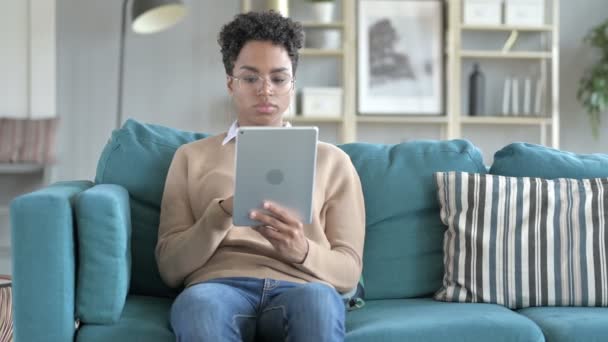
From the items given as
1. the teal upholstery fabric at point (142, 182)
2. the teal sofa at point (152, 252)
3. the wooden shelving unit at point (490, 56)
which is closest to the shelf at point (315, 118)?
the wooden shelving unit at point (490, 56)

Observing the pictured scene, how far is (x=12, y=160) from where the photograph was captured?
432cm

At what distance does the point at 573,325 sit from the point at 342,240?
0.55 metres

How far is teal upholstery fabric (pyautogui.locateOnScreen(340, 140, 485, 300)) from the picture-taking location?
2150mm

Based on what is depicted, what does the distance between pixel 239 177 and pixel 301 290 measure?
0.85 ft

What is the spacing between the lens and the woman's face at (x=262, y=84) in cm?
197

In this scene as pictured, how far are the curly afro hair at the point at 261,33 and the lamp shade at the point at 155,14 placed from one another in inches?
91.3

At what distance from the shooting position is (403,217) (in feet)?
7.19

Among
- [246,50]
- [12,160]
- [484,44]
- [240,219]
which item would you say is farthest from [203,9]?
[240,219]

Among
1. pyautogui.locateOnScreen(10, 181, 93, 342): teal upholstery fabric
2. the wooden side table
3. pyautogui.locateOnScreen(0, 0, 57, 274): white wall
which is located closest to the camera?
pyautogui.locateOnScreen(10, 181, 93, 342): teal upholstery fabric

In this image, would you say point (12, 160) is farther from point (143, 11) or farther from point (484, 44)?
point (484, 44)

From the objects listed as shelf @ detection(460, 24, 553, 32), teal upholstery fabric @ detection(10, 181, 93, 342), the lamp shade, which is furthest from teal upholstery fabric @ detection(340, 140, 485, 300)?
shelf @ detection(460, 24, 553, 32)

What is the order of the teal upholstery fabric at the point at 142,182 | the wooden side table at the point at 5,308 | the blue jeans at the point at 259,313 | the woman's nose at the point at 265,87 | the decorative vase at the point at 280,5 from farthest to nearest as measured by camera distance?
the decorative vase at the point at 280,5, the wooden side table at the point at 5,308, the teal upholstery fabric at the point at 142,182, the woman's nose at the point at 265,87, the blue jeans at the point at 259,313

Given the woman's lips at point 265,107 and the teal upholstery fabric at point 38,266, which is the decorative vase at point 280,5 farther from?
the teal upholstery fabric at point 38,266

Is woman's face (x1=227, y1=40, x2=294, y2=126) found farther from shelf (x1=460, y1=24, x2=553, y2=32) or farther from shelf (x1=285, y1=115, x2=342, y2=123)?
shelf (x1=460, y1=24, x2=553, y2=32)
